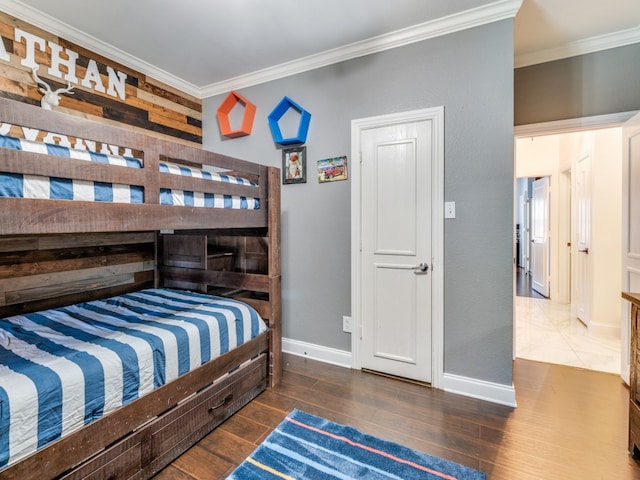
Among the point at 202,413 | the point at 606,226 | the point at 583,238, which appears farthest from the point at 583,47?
the point at 202,413

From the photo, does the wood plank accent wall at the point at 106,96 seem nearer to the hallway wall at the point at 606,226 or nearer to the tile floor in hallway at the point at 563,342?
the tile floor in hallway at the point at 563,342

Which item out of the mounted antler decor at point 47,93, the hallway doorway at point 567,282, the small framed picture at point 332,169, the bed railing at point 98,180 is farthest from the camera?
the hallway doorway at point 567,282

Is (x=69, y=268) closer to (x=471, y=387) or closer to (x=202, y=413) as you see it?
(x=202, y=413)

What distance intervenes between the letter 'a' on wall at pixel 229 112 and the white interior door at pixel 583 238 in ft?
12.3

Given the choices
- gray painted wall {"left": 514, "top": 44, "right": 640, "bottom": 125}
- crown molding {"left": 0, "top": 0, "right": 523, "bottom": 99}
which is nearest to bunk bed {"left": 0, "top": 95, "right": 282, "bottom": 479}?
crown molding {"left": 0, "top": 0, "right": 523, "bottom": 99}

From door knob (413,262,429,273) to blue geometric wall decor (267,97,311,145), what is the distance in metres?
1.41

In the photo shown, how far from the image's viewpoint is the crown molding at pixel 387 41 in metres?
1.97

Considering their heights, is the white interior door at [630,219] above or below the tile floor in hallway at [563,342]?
above

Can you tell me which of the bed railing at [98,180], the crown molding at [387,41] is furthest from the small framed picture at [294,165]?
the bed railing at [98,180]

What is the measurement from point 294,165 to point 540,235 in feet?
16.9

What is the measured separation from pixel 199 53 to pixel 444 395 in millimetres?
3202

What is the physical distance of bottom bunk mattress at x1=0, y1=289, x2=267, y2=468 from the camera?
1.06 meters

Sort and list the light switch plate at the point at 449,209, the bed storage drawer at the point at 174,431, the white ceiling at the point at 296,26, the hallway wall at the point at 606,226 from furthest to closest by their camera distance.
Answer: the hallway wall at the point at 606,226
the light switch plate at the point at 449,209
the white ceiling at the point at 296,26
the bed storage drawer at the point at 174,431

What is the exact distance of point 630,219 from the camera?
2.26 meters
